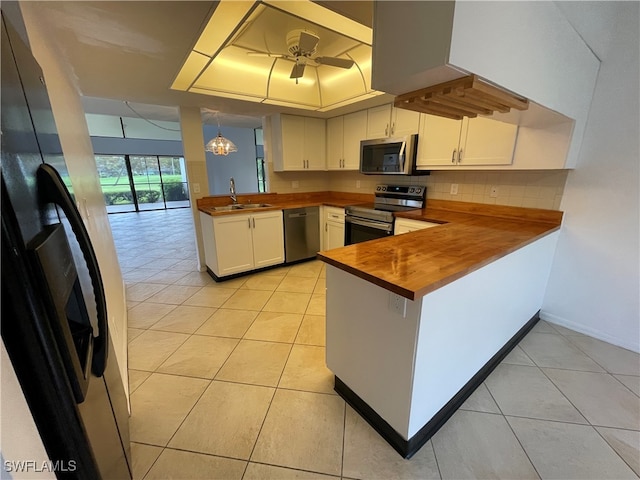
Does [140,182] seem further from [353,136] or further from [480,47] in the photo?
[480,47]

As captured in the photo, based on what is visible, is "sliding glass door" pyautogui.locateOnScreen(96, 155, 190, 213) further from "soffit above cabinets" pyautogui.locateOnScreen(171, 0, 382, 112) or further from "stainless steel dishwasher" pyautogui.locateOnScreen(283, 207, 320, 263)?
"soffit above cabinets" pyautogui.locateOnScreen(171, 0, 382, 112)

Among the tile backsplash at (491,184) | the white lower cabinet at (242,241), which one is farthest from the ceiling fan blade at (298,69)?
the tile backsplash at (491,184)

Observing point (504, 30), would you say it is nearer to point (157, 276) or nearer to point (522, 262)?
point (522, 262)

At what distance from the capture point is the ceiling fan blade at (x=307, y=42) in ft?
6.32

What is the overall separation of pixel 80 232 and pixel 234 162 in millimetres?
8617

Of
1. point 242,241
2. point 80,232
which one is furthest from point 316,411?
point 242,241

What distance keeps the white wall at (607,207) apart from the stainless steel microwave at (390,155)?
1.37 metres

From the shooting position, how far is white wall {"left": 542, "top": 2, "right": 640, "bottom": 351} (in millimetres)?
1876

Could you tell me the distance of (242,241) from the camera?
3.42 m

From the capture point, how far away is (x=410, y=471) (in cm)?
129

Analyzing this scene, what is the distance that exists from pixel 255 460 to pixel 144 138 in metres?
9.42

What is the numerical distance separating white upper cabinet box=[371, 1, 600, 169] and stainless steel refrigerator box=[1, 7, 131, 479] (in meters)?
1.17

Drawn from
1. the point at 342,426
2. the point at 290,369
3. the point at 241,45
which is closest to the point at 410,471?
the point at 342,426

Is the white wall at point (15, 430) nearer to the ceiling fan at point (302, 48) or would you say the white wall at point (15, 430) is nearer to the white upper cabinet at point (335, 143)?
the ceiling fan at point (302, 48)
